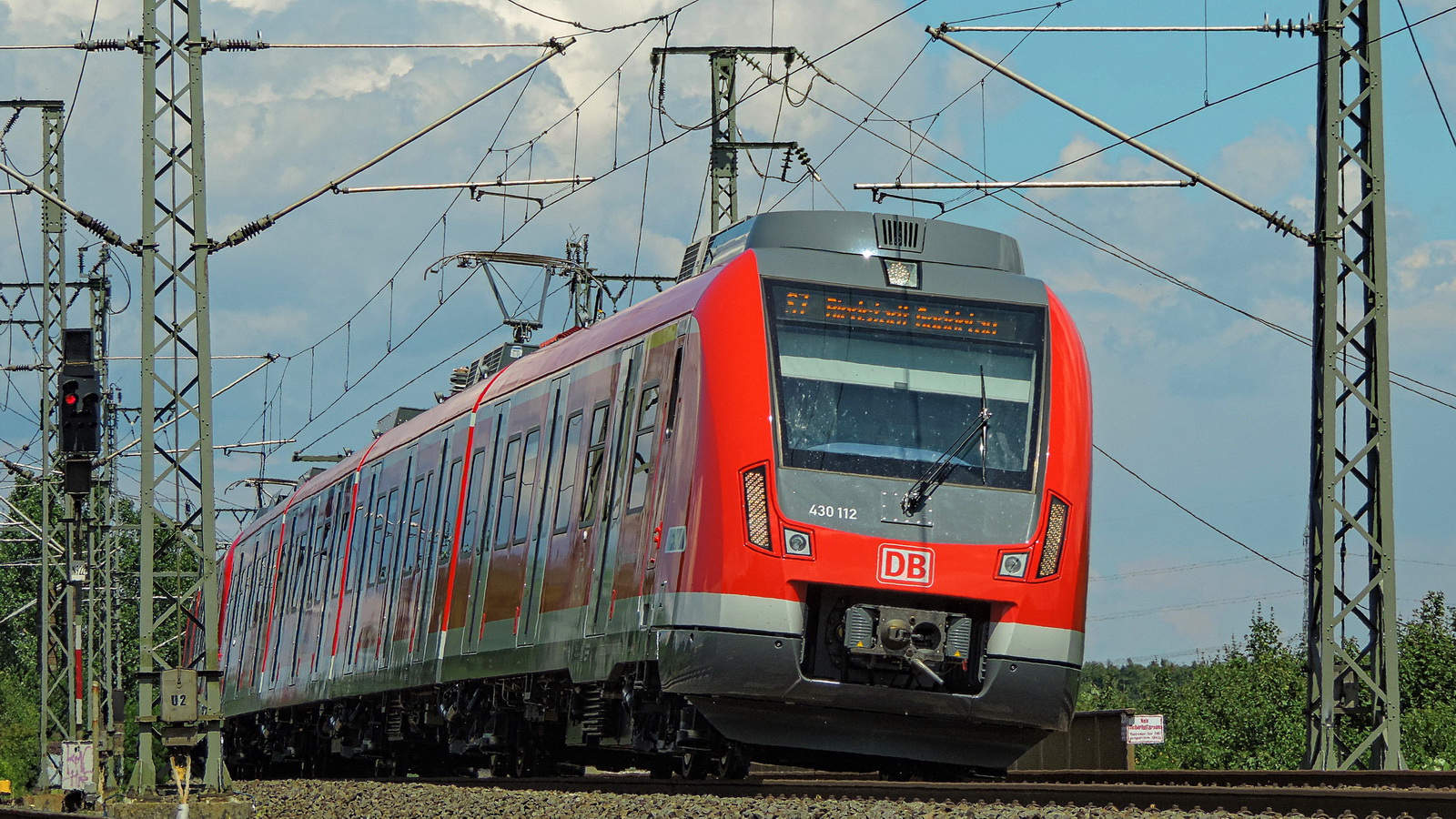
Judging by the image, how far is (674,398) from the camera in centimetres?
1297

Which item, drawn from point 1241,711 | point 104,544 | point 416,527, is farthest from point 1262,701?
point 416,527

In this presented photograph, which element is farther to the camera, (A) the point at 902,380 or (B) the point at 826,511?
(A) the point at 902,380

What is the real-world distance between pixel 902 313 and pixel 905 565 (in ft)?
5.55

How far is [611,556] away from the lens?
13672 millimetres

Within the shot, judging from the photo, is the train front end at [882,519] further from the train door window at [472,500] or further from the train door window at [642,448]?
the train door window at [472,500]

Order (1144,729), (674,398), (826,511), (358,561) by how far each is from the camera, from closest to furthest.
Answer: (826,511) → (674,398) → (1144,729) → (358,561)

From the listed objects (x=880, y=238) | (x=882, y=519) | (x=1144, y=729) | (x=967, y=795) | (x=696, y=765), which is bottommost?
(x=967, y=795)

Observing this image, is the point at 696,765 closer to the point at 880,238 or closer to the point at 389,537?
the point at 880,238

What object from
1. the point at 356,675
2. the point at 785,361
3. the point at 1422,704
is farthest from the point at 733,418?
the point at 1422,704

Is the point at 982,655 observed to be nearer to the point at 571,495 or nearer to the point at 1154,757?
the point at 571,495

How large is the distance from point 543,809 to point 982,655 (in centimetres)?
278

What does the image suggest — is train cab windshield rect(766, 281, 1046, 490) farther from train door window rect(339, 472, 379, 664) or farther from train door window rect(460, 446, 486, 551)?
train door window rect(339, 472, 379, 664)

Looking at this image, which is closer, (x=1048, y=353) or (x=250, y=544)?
(x=1048, y=353)

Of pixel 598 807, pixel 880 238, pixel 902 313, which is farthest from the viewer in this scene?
pixel 880 238
